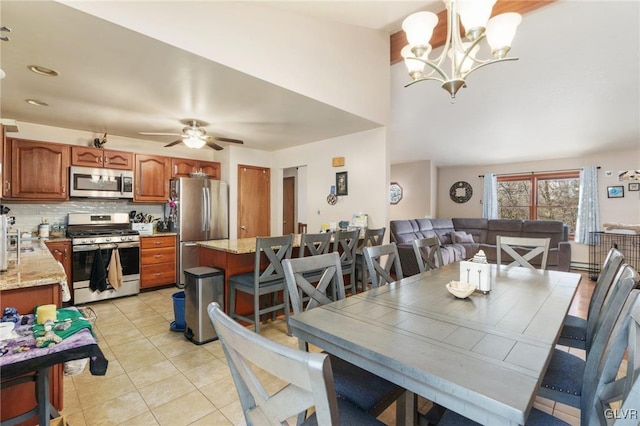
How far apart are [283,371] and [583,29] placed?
4437mm

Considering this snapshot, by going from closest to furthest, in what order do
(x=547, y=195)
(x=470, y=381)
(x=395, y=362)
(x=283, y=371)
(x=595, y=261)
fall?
1. (x=283, y=371)
2. (x=470, y=381)
3. (x=395, y=362)
4. (x=595, y=261)
5. (x=547, y=195)

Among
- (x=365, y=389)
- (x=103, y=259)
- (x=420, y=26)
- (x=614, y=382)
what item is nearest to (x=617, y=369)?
(x=614, y=382)

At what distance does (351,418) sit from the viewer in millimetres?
1073

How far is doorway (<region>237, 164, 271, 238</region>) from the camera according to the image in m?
5.38

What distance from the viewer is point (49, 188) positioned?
153 inches

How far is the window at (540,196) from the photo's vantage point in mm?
6508

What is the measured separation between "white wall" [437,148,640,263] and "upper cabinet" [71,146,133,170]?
746 centimetres

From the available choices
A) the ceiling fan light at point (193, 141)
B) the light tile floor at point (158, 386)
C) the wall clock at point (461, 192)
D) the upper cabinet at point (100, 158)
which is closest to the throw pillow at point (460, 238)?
the wall clock at point (461, 192)

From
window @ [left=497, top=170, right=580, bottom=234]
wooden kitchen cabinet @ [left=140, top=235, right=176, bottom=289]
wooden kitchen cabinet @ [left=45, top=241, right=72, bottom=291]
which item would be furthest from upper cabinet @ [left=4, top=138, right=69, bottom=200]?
window @ [left=497, top=170, right=580, bottom=234]

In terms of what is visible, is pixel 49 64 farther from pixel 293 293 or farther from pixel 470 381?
pixel 470 381

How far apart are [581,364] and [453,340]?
893 mm

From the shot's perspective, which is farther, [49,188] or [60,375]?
[49,188]

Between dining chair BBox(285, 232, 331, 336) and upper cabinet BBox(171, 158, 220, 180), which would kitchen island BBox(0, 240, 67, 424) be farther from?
upper cabinet BBox(171, 158, 220, 180)

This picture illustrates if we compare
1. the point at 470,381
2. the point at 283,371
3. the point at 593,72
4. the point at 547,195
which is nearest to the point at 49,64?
the point at 283,371
